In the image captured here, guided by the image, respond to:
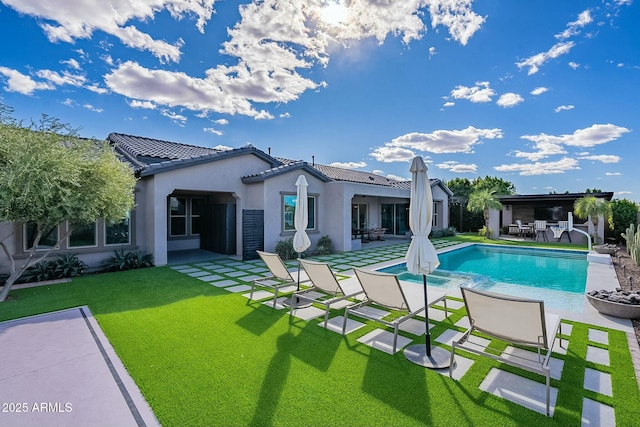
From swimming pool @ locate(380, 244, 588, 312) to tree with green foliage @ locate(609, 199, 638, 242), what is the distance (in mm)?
6133

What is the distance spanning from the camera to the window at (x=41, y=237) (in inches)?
371

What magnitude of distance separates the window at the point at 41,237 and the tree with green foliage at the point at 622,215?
29.8 metres

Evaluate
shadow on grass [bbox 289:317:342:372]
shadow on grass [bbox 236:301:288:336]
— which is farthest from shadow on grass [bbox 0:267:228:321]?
shadow on grass [bbox 289:317:342:372]

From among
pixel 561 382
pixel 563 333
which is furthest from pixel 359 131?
pixel 561 382

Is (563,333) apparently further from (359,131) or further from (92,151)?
(359,131)

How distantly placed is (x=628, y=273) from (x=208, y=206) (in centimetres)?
1816

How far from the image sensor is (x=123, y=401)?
3309 mm

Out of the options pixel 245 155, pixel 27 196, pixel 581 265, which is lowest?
pixel 581 265

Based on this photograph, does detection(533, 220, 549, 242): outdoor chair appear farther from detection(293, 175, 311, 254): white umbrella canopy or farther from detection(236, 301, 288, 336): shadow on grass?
detection(236, 301, 288, 336): shadow on grass

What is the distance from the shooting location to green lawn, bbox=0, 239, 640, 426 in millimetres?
3053

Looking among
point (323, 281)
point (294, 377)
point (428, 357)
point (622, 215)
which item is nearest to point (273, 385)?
point (294, 377)

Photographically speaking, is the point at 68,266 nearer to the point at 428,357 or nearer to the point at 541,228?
the point at 428,357

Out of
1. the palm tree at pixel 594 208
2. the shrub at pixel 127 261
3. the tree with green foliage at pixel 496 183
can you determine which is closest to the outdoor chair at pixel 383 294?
the shrub at pixel 127 261

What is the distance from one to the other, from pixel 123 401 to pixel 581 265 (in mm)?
17322
